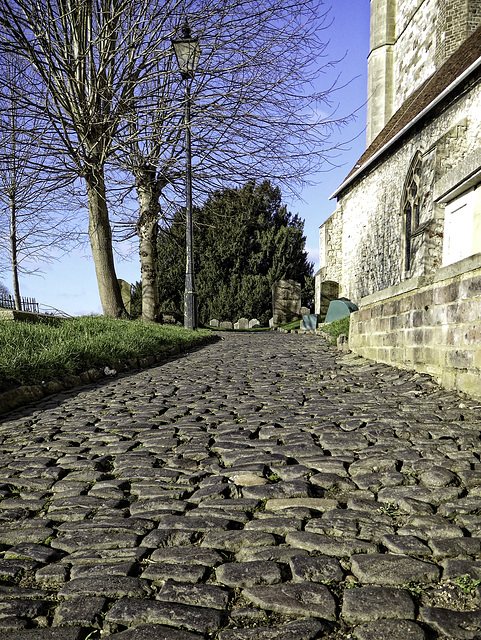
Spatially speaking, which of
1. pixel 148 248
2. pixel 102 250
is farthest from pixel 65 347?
pixel 148 248

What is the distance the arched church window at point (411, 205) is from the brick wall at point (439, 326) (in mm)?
8101

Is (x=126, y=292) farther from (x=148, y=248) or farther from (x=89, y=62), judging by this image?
(x=89, y=62)

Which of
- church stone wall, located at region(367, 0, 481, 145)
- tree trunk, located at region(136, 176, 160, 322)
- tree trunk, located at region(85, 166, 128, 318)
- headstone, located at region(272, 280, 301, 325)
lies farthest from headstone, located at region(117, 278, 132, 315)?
church stone wall, located at region(367, 0, 481, 145)

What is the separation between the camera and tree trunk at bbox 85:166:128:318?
1284 cm

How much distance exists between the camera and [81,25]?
1077 cm

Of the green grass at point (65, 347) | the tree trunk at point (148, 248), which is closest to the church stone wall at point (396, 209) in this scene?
the green grass at point (65, 347)

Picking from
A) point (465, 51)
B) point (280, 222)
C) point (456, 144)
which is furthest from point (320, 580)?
point (280, 222)

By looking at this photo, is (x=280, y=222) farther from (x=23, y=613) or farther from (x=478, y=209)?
(x=23, y=613)

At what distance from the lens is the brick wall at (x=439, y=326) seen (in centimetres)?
466

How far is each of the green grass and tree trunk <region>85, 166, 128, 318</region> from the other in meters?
2.85

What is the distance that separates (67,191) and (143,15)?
4536mm

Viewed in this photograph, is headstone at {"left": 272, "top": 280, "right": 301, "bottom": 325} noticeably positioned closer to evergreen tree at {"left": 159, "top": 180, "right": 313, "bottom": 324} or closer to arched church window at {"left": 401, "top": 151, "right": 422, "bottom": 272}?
evergreen tree at {"left": 159, "top": 180, "right": 313, "bottom": 324}

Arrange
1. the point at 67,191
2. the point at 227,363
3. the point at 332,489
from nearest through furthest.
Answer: the point at 332,489 → the point at 227,363 → the point at 67,191

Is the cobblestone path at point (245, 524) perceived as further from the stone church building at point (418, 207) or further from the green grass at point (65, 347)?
the green grass at point (65, 347)
